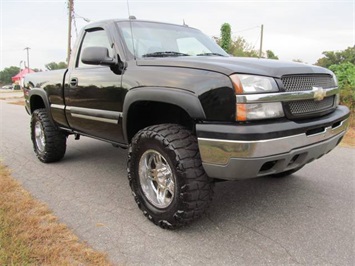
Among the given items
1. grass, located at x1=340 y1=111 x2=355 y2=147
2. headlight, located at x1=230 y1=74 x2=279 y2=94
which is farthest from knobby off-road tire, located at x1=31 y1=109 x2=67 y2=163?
grass, located at x1=340 y1=111 x2=355 y2=147

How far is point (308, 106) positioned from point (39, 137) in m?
4.22

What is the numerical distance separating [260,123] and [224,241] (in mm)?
1025

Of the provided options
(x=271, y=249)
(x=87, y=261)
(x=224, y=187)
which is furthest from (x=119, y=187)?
(x=271, y=249)

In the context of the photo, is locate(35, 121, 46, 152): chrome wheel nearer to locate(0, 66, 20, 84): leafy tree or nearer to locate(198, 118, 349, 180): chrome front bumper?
locate(198, 118, 349, 180): chrome front bumper

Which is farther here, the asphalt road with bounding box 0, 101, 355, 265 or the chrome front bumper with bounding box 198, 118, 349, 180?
the asphalt road with bounding box 0, 101, 355, 265

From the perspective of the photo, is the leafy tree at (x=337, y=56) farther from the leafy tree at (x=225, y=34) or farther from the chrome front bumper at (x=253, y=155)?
the chrome front bumper at (x=253, y=155)

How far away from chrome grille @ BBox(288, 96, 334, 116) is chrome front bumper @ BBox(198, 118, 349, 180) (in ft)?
0.60

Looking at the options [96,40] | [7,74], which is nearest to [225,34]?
[96,40]

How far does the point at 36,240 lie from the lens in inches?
102

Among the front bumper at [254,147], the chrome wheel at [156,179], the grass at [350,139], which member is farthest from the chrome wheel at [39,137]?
the grass at [350,139]

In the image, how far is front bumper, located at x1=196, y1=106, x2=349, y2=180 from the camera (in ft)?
7.52

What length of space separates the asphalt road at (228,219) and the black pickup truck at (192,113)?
26 centimetres

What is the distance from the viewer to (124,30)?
3.52 m

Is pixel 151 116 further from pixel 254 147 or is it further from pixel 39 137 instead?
pixel 39 137
